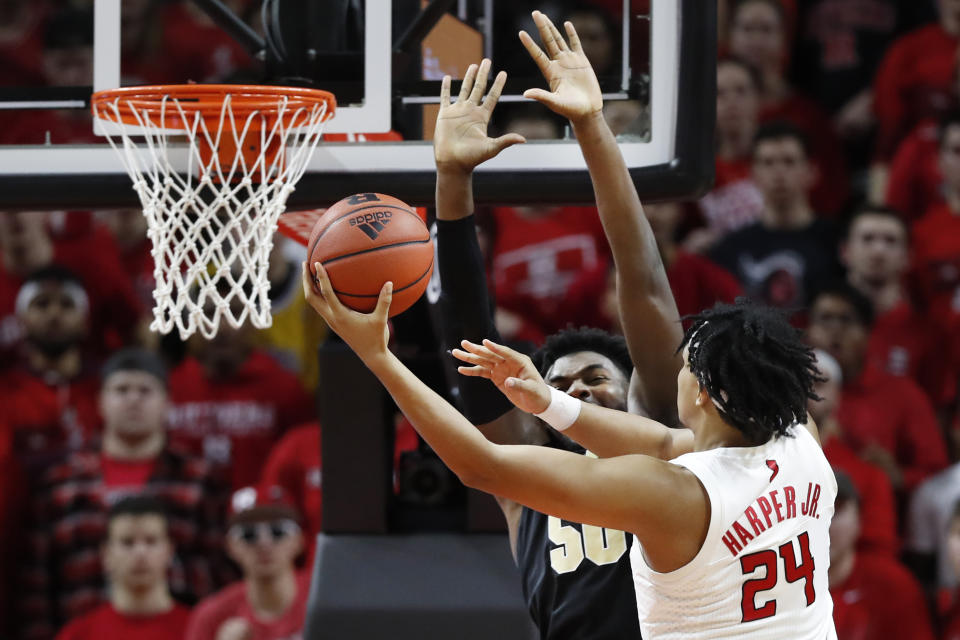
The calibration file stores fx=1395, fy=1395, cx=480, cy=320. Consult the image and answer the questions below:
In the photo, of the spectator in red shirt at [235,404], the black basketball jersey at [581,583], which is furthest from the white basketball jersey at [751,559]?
the spectator in red shirt at [235,404]

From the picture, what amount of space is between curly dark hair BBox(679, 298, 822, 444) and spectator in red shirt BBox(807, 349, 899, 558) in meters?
2.53

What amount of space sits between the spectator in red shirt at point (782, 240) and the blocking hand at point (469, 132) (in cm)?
321

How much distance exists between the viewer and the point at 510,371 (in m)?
2.68

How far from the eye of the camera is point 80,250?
6082 millimetres

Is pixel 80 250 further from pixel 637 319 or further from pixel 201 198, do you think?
pixel 637 319

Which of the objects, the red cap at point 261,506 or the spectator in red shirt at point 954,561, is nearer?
the spectator in red shirt at point 954,561

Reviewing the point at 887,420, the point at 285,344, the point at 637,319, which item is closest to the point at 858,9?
the point at 887,420

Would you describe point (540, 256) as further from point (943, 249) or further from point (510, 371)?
point (510, 371)

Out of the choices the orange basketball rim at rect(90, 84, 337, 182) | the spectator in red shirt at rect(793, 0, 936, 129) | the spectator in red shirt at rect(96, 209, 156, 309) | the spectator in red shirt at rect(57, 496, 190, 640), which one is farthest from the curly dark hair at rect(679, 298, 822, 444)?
the spectator in red shirt at rect(793, 0, 936, 129)

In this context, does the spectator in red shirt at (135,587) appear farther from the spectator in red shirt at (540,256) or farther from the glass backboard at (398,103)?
the glass backboard at (398,103)

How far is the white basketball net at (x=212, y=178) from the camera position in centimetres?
314

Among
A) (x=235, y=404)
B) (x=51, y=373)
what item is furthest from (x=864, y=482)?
(x=51, y=373)

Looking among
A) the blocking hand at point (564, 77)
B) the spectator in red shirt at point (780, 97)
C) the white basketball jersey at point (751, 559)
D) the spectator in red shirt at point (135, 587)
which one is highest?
the spectator in red shirt at point (780, 97)

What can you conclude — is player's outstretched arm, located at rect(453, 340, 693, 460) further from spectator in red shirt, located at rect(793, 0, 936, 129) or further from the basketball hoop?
spectator in red shirt, located at rect(793, 0, 936, 129)
